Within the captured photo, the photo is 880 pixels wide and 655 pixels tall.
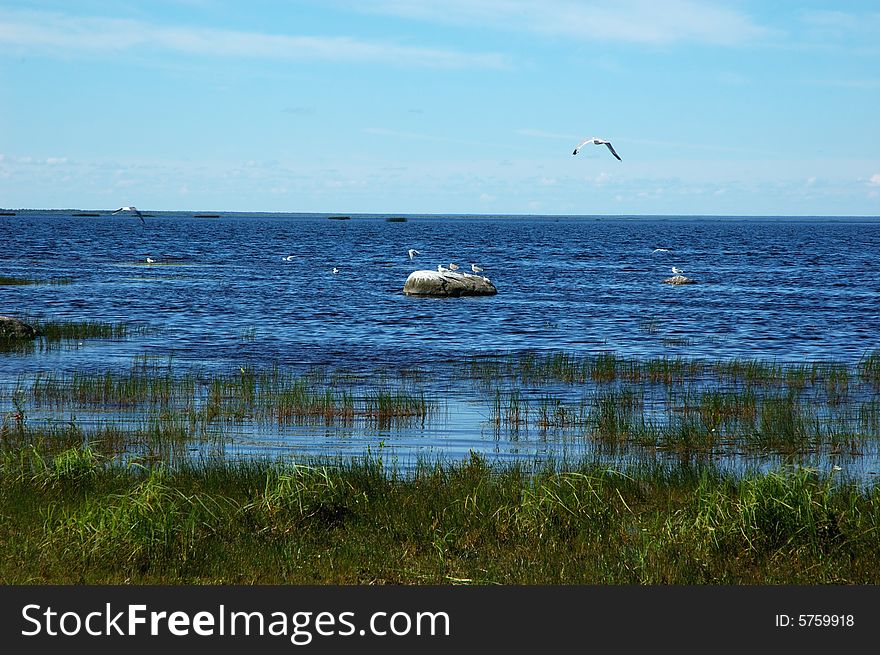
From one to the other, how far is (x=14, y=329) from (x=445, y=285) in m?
20.7

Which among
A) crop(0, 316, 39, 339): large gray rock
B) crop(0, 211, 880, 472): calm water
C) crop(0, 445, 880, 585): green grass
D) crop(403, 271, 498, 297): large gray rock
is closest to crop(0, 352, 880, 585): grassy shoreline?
crop(0, 445, 880, 585): green grass

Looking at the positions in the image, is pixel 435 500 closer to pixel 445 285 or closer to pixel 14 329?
pixel 14 329

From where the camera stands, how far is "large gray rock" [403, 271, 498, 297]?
1747 inches

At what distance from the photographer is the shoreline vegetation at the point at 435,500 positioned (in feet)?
29.3

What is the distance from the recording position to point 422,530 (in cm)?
1020

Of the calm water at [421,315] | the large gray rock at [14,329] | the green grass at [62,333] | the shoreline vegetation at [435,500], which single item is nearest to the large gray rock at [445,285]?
the calm water at [421,315]

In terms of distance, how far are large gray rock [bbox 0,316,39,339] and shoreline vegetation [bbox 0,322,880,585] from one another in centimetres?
937

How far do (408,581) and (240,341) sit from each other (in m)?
22.5

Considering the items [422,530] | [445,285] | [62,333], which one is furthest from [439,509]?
[445,285]

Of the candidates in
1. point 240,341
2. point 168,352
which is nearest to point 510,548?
point 168,352

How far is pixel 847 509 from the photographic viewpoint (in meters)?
10.1

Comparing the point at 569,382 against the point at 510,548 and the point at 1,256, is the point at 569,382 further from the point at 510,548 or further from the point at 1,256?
the point at 1,256

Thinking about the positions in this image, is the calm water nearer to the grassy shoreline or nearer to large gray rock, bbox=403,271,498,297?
large gray rock, bbox=403,271,498,297

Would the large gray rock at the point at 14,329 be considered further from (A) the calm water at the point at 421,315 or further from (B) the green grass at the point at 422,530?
(B) the green grass at the point at 422,530
